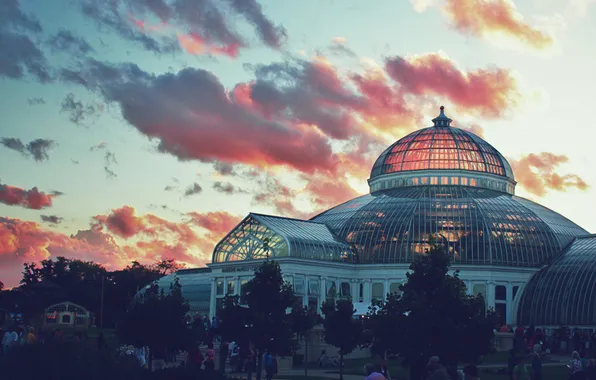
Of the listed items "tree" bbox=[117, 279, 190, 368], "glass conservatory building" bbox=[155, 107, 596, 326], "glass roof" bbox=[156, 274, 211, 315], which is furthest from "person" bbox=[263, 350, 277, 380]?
"glass roof" bbox=[156, 274, 211, 315]

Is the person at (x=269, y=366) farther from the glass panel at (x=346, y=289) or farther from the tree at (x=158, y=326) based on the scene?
the glass panel at (x=346, y=289)

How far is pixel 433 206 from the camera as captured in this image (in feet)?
336

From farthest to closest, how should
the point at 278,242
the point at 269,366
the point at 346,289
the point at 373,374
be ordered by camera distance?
the point at 346,289
the point at 278,242
the point at 269,366
the point at 373,374

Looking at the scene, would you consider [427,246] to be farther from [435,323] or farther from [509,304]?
[435,323]

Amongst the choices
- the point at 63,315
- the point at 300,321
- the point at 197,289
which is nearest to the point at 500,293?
the point at 197,289

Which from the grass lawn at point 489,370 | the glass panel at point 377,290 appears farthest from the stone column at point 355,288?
the grass lawn at point 489,370

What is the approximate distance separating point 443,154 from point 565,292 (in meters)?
27.6

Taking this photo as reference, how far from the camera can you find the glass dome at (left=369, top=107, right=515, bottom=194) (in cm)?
11206

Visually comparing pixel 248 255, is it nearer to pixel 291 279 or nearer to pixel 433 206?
pixel 291 279

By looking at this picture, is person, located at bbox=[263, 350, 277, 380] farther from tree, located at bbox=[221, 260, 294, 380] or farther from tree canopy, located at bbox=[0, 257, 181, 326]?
tree canopy, located at bbox=[0, 257, 181, 326]

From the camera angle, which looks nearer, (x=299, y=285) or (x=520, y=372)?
(x=520, y=372)

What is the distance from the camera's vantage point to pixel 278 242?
318 ft

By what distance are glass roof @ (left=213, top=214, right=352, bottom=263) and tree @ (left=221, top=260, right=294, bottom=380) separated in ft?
130

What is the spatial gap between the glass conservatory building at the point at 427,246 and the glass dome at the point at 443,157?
5.64ft
